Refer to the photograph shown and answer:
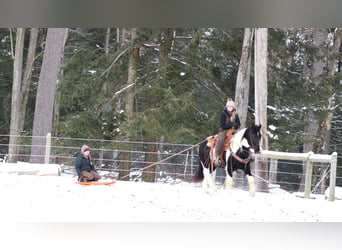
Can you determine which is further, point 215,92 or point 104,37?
point 104,37

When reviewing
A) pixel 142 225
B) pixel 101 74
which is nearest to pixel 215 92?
pixel 101 74

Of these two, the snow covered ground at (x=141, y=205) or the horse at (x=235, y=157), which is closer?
the snow covered ground at (x=141, y=205)

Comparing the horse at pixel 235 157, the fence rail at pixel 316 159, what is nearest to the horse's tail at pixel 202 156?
the horse at pixel 235 157

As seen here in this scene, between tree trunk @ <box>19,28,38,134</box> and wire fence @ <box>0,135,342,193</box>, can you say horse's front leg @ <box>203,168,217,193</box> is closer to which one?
wire fence @ <box>0,135,342,193</box>

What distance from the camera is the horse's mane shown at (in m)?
5.84

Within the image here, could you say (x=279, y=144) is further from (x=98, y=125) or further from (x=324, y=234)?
(x=324, y=234)

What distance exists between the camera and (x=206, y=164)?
255 inches

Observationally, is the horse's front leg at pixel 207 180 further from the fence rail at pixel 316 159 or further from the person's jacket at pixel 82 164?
the person's jacket at pixel 82 164

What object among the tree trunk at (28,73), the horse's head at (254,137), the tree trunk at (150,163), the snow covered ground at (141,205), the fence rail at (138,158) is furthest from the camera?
the tree trunk at (28,73)

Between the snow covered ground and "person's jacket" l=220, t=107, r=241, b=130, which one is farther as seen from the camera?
"person's jacket" l=220, t=107, r=241, b=130

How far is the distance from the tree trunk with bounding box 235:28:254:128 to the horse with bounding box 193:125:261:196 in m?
2.84

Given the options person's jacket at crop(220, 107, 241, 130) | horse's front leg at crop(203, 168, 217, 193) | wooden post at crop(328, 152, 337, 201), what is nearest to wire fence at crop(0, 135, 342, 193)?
horse's front leg at crop(203, 168, 217, 193)

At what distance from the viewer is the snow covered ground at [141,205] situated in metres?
5.39

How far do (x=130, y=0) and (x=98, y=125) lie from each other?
5.07m
